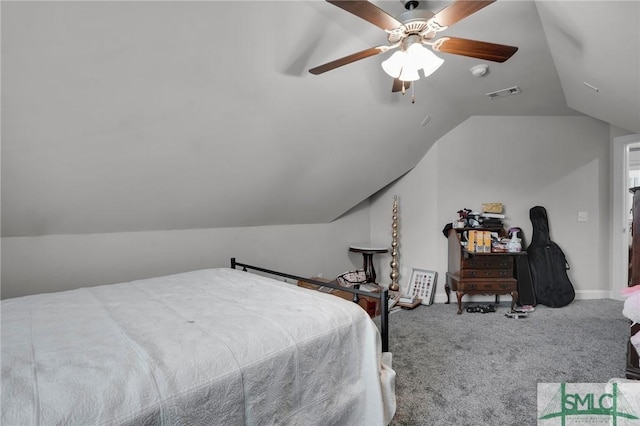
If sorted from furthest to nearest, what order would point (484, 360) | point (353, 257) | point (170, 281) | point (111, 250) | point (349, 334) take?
point (353, 257) → point (111, 250) → point (484, 360) → point (170, 281) → point (349, 334)

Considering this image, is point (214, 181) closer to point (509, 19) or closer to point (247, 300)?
point (247, 300)

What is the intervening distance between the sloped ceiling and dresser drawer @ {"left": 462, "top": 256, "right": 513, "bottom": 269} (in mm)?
1630

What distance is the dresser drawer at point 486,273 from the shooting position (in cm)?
361

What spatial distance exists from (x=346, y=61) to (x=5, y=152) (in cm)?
199

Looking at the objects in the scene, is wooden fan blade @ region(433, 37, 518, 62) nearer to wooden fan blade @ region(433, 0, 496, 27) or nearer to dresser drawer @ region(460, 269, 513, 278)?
wooden fan blade @ region(433, 0, 496, 27)

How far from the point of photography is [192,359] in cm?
108

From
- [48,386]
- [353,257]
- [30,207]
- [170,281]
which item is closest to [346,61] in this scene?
[170,281]

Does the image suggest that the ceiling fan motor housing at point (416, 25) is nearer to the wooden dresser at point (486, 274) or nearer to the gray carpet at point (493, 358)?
the gray carpet at point (493, 358)

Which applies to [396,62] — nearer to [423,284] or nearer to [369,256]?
[369,256]

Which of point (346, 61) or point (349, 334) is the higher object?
point (346, 61)

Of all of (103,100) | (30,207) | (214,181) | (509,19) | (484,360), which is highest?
(509,19)

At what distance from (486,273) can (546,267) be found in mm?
924

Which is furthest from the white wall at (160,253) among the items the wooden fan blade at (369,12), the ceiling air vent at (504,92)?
the wooden fan blade at (369,12)

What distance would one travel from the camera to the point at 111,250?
2.70 meters
